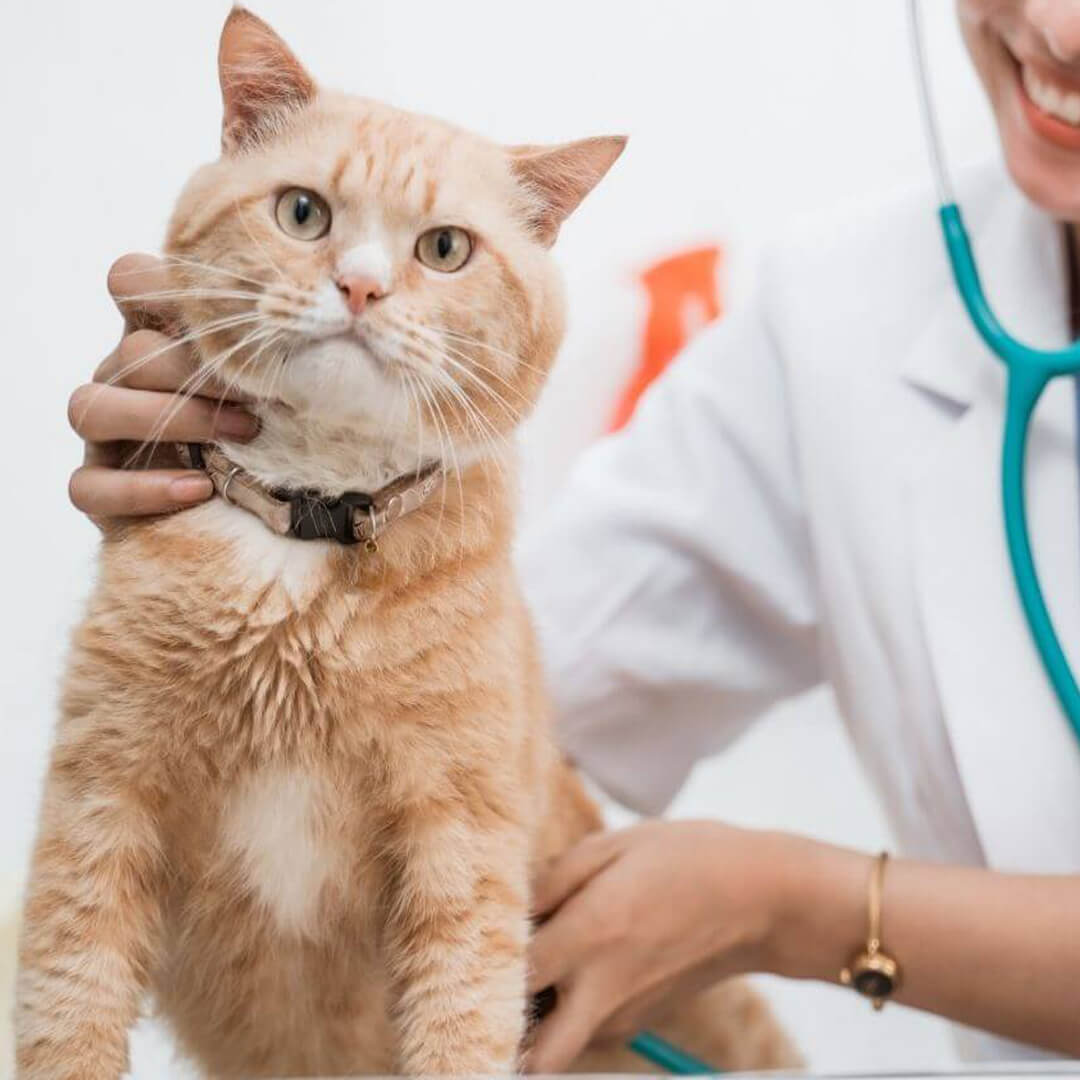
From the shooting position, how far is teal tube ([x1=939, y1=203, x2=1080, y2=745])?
961 millimetres

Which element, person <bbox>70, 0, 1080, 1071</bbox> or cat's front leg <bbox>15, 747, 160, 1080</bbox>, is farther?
person <bbox>70, 0, 1080, 1071</bbox>

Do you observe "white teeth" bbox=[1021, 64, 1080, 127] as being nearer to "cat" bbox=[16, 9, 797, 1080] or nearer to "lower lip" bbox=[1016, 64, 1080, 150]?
"lower lip" bbox=[1016, 64, 1080, 150]

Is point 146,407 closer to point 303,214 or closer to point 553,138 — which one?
point 303,214

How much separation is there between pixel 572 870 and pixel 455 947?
0.29 m

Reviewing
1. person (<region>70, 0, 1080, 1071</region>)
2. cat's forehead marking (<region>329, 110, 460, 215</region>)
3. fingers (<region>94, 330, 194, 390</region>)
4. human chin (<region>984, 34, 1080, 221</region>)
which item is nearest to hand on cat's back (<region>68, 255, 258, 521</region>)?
fingers (<region>94, 330, 194, 390</region>)

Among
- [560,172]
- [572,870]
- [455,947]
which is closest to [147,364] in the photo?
[560,172]

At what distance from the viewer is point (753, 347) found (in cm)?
130

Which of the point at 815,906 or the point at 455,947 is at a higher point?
the point at 455,947

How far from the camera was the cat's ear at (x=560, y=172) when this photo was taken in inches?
25.6

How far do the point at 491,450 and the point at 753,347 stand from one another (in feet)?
2.18

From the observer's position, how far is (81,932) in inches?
24.1

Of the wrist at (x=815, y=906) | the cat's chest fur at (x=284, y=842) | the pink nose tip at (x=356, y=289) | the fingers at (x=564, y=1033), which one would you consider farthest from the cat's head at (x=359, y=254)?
the wrist at (x=815, y=906)

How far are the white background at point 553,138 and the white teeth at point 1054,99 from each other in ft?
0.63

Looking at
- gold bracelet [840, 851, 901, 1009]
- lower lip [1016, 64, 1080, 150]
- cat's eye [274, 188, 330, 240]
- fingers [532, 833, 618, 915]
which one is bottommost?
gold bracelet [840, 851, 901, 1009]
